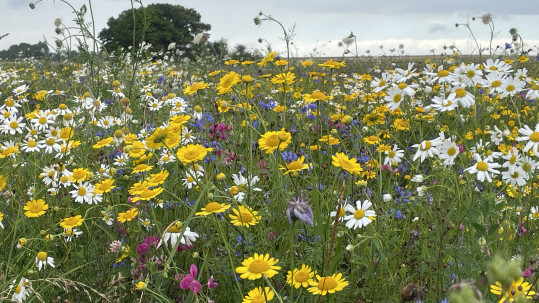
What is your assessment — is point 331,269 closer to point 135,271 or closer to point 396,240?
point 396,240

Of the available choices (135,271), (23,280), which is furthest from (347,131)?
(23,280)

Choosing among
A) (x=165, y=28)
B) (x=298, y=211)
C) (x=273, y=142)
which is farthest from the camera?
(x=165, y=28)

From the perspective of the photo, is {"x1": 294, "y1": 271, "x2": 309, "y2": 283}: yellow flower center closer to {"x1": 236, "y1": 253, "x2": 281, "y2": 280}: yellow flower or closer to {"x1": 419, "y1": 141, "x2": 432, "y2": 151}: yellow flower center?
{"x1": 236, "y1": 253, "x2": 281, "y2": 280}: yellow flower

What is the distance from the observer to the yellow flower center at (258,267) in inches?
54.1

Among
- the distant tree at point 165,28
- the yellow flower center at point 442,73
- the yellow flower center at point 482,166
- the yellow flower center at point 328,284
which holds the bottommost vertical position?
the yellow flower center at point 328,284

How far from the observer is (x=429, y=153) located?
7.82 ft

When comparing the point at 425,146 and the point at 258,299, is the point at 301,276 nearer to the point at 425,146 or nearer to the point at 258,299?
the point at 258,299

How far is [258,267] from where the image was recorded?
54.2 inches

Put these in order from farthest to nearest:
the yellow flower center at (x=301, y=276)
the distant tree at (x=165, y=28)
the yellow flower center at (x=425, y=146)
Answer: the distant tree at (x=165, y=28) < the yellow flower center at (x=425, y=146) < the yellow flower center at (x=301, y=276)

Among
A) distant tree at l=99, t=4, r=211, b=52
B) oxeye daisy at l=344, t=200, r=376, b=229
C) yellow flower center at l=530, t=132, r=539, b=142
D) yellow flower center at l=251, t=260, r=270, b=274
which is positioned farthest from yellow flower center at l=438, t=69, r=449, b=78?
distant tree at l=99, t=4, r=211, b=52

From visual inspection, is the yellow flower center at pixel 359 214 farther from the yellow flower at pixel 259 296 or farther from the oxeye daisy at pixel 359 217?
the yellow flower at pixel 259 296

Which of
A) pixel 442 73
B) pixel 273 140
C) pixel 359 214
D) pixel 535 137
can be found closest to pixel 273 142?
pixel 273 140

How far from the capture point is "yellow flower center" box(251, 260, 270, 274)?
1.38 metres

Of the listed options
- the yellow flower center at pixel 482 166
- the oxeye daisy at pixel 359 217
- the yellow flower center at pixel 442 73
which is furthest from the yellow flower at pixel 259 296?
the yellow flower center at pixel 442 73
